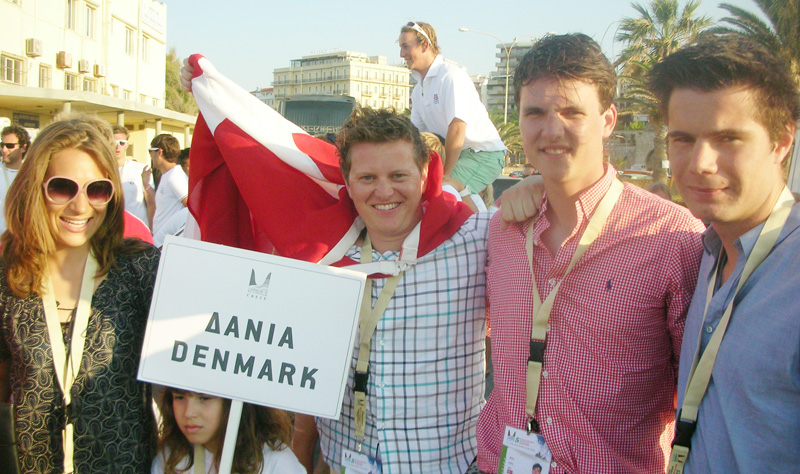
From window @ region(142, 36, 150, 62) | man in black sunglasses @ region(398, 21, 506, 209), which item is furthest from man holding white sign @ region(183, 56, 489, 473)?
window @ region(142, 36, 150, 62)

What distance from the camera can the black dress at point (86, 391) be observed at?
2.26 metres

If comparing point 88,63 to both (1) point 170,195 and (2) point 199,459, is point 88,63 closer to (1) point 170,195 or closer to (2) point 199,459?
(1) point 170,195

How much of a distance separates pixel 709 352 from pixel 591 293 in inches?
20.1

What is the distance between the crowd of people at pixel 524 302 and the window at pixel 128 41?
1559 inches

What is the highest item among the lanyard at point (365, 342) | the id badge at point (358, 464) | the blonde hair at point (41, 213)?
the blonde hair at point (41, 213)

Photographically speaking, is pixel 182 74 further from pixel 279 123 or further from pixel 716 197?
pixel 716 197

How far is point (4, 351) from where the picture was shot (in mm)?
2350

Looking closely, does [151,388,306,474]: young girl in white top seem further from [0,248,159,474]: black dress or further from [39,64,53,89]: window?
[39,64,53,89]: window

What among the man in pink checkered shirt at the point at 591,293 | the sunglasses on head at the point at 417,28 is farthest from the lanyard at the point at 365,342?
the sunglasses on head at the point at 417,28

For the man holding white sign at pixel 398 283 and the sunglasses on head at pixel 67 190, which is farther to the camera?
the man holding white sign at pixel 398 283

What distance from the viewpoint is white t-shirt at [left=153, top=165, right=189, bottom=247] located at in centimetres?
707

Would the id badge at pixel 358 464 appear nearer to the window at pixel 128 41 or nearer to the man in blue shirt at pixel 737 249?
the man in blue shirt at pixel 737 249

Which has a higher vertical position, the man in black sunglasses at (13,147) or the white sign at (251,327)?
the man in black sunglasses at (13,147)

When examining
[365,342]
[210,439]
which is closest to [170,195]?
[210,439]
